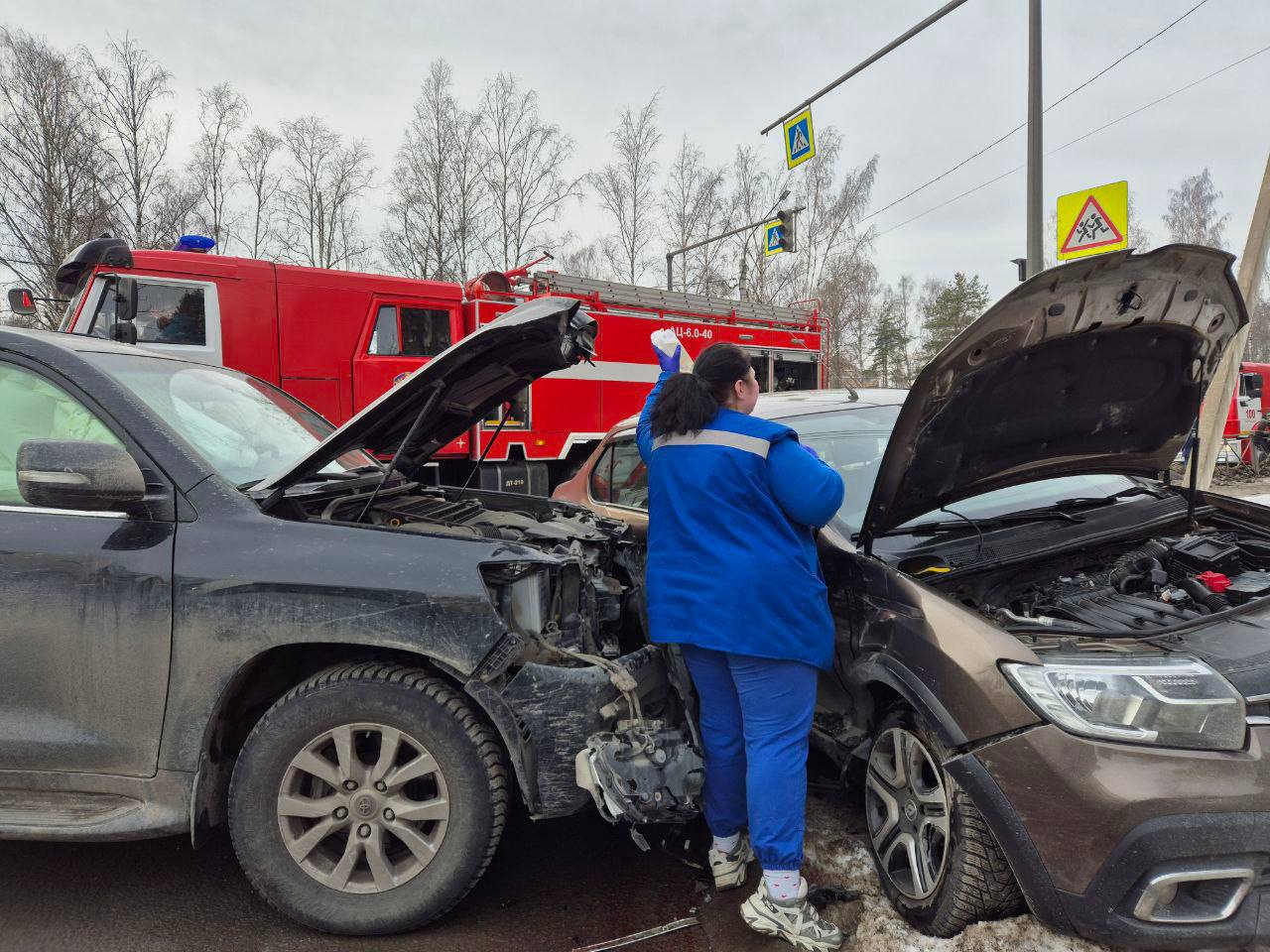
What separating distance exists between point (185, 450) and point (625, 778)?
5.62 feet

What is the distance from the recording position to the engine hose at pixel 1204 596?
2.47 meters

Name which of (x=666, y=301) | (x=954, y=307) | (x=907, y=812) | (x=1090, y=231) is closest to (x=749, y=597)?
(x=907, y=812)

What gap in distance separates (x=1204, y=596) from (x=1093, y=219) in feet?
18.7

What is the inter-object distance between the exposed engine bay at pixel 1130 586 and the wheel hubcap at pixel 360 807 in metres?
1.82

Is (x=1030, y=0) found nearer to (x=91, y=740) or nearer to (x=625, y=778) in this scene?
(x=625, y=778)

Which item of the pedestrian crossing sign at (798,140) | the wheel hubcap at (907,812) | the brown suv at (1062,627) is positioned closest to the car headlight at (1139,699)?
the brown suv at (1062,627)

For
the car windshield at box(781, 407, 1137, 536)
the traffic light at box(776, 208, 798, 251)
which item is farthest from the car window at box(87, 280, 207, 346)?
the traffic light at box(776, 208, 798, 251)

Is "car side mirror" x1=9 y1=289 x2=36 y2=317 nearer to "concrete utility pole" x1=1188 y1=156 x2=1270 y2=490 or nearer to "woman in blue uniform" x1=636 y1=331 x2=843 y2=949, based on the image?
"woman in blue uniform" x1=636 y1=331 x2=843 y2=949

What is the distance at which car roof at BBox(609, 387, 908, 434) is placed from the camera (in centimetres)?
367

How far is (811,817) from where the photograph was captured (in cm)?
298

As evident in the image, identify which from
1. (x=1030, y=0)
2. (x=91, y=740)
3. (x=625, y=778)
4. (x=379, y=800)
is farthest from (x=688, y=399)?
(x=1030, y=0)

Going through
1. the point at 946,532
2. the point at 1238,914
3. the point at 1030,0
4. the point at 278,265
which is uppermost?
the point at 1030,0

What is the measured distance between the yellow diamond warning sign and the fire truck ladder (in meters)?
5.43

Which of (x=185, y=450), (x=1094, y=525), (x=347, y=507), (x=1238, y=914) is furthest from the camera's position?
(x=1094, y=525)
